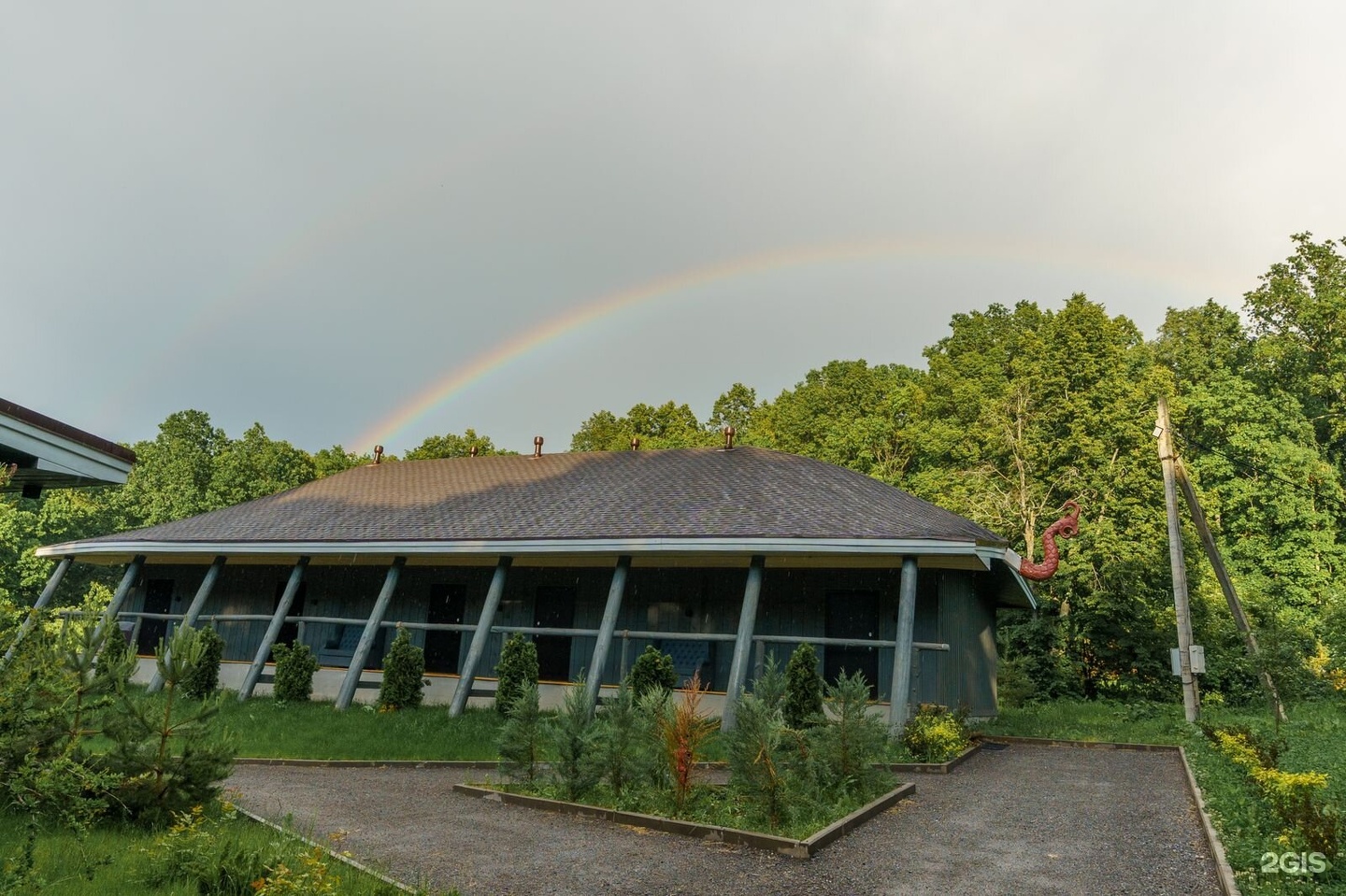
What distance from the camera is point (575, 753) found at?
9.38 metres

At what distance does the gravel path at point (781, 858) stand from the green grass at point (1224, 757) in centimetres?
34

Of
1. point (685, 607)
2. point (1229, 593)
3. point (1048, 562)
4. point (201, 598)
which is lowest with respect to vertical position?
point (201, 598)

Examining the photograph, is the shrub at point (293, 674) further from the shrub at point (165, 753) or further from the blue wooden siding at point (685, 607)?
the shrub at point (165, 753)

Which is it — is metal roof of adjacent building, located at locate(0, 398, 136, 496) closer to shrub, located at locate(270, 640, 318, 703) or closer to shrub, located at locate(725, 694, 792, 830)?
shrub, located at locate(725, 694, 792, 830)

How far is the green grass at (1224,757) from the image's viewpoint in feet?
21.1

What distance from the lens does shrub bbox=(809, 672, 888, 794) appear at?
9320mm

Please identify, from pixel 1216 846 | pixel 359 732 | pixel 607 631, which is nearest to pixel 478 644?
pixel 607 631

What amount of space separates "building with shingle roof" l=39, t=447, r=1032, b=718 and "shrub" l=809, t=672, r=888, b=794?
4.09 m

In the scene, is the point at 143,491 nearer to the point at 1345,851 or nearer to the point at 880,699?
the point at 880,699

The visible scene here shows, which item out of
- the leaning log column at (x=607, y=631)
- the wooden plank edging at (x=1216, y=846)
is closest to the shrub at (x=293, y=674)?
the leaning log column at (x=607, y=631)

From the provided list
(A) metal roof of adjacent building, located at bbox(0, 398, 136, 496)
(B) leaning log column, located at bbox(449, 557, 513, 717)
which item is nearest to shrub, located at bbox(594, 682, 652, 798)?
(A) metal roof of adjacent building, located at bbox(0, 398, 136, 496)

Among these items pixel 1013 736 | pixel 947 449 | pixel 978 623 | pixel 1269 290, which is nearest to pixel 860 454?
pixel 947 449

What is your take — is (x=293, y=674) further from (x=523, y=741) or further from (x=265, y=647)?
(x=523, y=741)

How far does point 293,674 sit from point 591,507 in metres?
6.46
